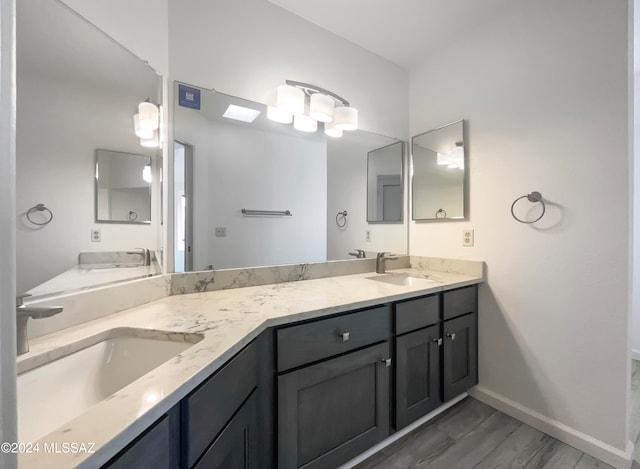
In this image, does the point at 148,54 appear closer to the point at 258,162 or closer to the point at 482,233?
the point at 258,162

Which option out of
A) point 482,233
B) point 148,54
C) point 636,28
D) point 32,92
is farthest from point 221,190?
point 636,28

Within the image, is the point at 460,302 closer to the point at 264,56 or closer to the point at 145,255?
the point at 145,255

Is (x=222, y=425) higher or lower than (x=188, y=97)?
lower

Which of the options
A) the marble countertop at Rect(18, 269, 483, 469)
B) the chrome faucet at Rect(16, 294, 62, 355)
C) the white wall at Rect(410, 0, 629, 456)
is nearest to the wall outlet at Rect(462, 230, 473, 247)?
the white wall at Rect(410, 0, 629, 456)

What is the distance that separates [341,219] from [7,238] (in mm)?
1764

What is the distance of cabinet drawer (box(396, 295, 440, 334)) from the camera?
4.51 feet

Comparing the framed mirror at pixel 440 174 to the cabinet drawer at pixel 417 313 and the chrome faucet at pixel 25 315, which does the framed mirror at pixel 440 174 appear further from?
the chrome faucet at pixel 25 315

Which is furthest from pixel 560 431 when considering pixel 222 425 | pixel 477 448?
pixel 222 425

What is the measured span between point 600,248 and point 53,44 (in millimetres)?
2390

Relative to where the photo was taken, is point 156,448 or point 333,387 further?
point 333,387

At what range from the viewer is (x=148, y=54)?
47.7 inches

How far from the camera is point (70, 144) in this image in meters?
0.87

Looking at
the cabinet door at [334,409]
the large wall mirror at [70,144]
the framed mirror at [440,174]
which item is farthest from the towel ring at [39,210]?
the framed mirror at [440,174]

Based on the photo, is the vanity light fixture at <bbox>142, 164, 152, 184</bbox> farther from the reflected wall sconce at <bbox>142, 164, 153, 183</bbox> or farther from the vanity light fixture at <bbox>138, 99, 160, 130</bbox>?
the vanity light fixture at <bbox>138, 99, 160, 130</bbox>
